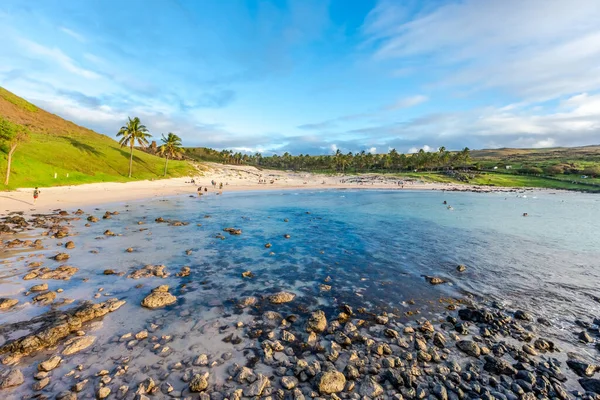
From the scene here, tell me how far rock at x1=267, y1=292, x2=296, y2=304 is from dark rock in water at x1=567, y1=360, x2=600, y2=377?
12.0 meters

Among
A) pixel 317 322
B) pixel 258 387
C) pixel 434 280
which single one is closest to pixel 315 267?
pixel 317 322

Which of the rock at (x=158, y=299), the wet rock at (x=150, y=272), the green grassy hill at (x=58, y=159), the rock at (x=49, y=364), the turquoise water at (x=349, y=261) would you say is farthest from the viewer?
the green grassy hill at (x=58, y=159)

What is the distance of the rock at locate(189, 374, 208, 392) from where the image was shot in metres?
8.24

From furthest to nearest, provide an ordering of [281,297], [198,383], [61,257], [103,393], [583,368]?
[61,257] < [281,297] < [583,368] < [198,383] < [103,393]

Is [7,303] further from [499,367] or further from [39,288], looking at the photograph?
[499,367]

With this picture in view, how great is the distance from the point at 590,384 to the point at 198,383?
13.4 meters

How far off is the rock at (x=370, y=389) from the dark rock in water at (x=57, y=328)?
11.6m

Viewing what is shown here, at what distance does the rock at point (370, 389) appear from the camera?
835cm

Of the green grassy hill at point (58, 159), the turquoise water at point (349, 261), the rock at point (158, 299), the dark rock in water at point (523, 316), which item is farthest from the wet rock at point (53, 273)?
the green grassy hill at point (58, 159)

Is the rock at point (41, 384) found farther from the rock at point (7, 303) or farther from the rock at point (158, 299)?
the rock at point (7, 303)

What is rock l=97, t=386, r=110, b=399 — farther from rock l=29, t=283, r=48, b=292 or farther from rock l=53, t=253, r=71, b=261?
rock l=53, t=253, r=71, b=261

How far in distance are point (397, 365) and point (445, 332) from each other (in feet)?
13.1

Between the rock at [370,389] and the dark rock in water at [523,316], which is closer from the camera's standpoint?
the rock at [370,389]

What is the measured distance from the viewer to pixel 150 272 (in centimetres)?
1780
